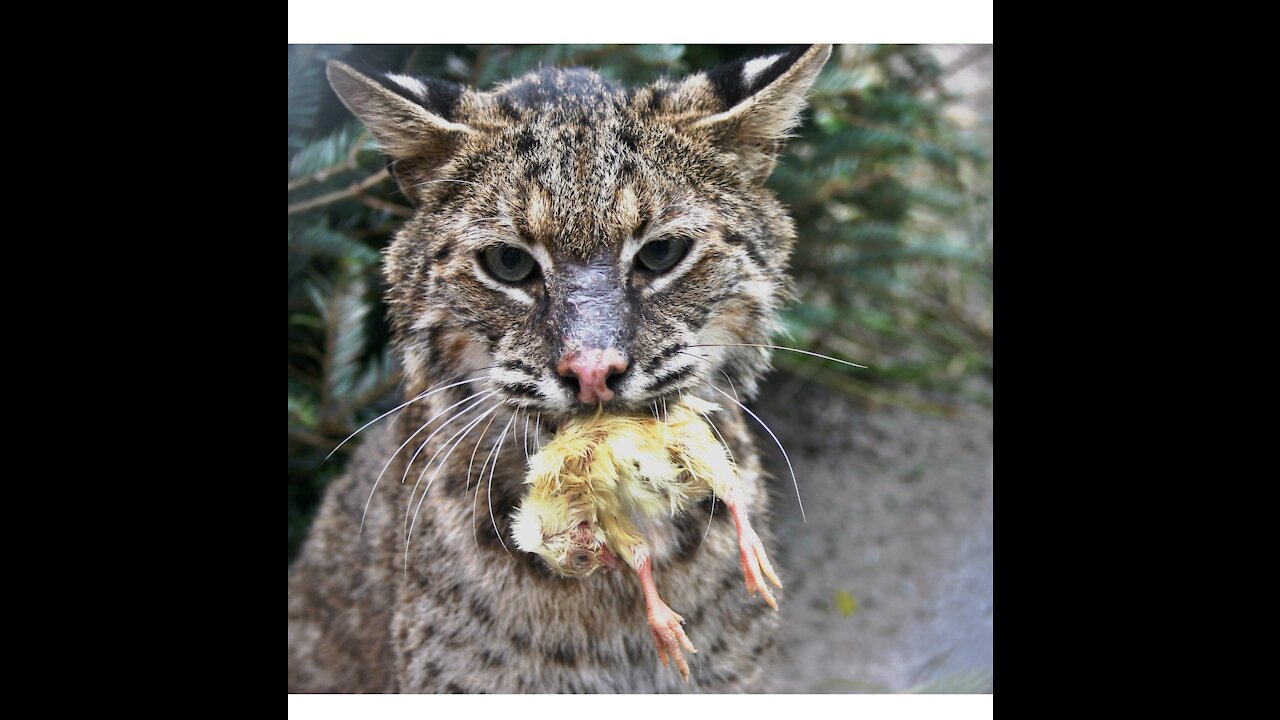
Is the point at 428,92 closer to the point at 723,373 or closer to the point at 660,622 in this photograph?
the point at 723,373

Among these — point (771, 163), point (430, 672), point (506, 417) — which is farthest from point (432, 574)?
point (771, 163)

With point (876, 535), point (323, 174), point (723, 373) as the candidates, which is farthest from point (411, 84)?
point (876, 535)

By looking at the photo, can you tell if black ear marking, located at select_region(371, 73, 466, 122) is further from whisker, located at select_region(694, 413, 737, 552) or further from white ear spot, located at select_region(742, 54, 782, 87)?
whisker, located at select_region(694, 413, 737, 552)

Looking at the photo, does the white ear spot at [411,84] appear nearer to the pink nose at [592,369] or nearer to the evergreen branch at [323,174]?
the evergreen branch at [323,174]

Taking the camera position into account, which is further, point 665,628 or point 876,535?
point 876,535

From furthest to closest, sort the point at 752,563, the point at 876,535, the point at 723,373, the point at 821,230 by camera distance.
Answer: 1. the point at 876,535
2. the point at 821,230
3. the point at 723,373
4. the point at 752,563

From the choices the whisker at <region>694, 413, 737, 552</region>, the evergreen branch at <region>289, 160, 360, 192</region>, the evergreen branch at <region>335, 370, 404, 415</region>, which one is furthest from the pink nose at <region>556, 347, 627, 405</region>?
the evergreen branch at <region>335, 370, 404, 415</region>

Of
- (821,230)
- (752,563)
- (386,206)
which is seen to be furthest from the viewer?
(821,230)
